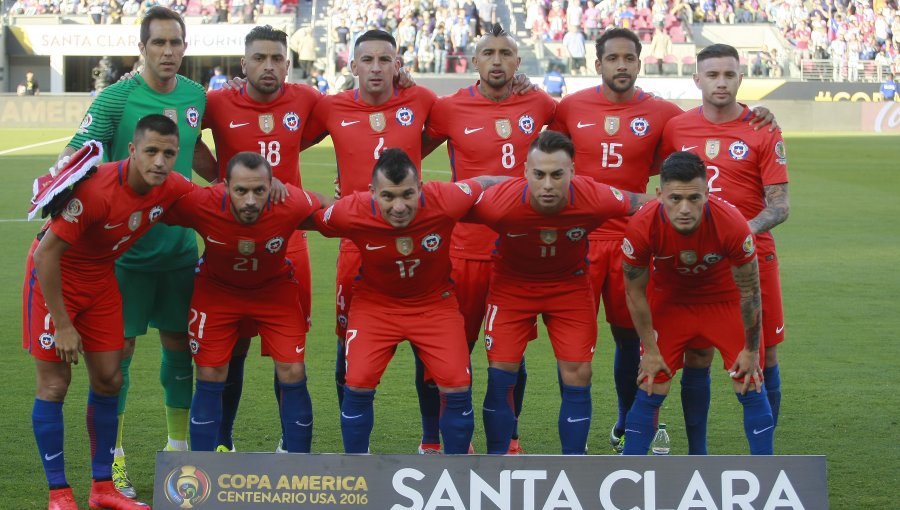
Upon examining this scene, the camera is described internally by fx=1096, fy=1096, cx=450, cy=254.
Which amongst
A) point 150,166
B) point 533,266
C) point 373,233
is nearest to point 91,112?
point 150,166

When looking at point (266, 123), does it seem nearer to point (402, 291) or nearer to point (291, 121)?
point (291, 121)

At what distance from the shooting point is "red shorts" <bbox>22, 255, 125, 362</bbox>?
5.41 m

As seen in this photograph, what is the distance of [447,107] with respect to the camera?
21.9 ft

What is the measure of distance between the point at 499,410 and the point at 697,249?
1.35 m

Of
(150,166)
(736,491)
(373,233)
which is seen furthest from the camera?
(373,233)

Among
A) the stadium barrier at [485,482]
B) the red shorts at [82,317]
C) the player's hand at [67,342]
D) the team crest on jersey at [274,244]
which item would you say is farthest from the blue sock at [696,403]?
the player's hand at [67,342]

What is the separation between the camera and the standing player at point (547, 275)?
5.66 m

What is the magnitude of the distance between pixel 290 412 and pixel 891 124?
95.4ft

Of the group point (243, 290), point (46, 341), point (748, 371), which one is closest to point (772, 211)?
point (748, 371)

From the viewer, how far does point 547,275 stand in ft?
19.9

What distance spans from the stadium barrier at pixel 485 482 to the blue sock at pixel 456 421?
966 mm

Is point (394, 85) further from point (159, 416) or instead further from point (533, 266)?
point (159, 416)

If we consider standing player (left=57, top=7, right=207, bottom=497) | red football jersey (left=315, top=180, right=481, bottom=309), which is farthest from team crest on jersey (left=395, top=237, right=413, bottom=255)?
standing player (left=57, top=7, right=207, bottom=497)

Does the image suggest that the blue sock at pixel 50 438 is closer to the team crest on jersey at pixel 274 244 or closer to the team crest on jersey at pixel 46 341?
the team crest on jersey at pixel 46 341
